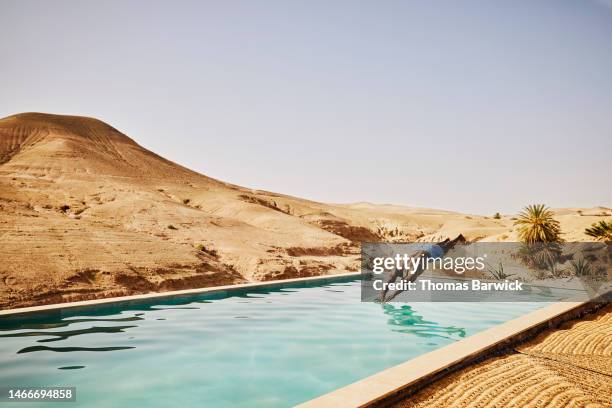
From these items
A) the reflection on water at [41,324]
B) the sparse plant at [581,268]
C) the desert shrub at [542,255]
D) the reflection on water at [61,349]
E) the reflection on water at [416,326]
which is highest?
the desert shrub at [542,255]

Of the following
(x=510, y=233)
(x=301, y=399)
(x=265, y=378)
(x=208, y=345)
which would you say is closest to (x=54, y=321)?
(x=208, y=345)

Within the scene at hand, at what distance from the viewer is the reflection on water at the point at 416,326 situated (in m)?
11.5

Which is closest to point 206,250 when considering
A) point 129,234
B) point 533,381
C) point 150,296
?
point 129,234

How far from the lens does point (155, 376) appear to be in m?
7.73

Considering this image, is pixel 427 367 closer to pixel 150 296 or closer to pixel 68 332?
pixel 68 332

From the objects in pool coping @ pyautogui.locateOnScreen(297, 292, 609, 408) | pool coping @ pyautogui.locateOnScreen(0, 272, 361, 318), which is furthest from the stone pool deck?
pool coping @ pyautogui.locateOnScreen(0, 272, 361, 318)

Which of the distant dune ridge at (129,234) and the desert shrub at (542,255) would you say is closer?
the distant dune ridge at (129,234)

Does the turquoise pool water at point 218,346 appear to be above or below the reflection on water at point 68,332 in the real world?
below

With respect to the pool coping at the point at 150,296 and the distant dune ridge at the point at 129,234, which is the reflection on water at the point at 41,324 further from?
the distant dune ridge at the point at 129,234

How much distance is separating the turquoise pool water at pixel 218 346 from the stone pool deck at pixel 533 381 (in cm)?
244

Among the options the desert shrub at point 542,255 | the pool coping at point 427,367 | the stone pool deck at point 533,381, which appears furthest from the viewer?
the desert shrub at point 542,255

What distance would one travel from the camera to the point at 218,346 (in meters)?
9.66

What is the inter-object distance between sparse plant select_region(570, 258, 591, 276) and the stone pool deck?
14.4 metres

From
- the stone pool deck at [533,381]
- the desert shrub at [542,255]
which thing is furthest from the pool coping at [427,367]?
the desert shrub at [542,255]
